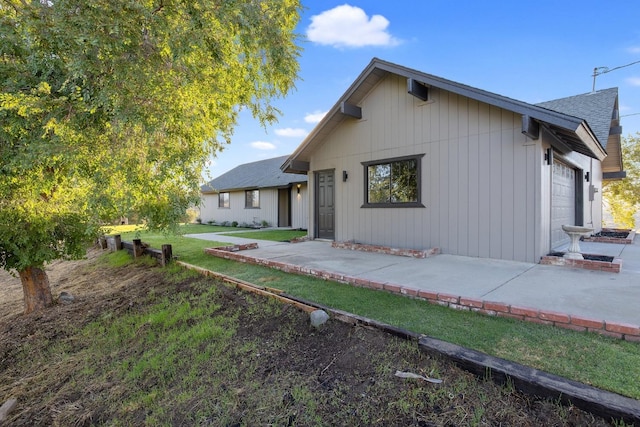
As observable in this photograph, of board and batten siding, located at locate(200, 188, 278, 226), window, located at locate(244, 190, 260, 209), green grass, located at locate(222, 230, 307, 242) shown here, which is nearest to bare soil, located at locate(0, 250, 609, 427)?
green grass, located at locate(222, 230, 307, 242)

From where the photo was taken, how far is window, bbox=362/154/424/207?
735 centimetres

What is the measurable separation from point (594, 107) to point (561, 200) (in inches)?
169

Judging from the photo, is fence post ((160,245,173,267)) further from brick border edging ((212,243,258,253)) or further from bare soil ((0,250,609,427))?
bare soil ((0,250,609,427))

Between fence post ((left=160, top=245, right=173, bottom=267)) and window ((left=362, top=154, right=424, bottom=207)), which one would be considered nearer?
fence post ((left=160, top=245, right=173, bottom=267))

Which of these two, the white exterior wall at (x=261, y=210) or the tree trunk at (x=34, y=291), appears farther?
the white exterior wall at (x=261, y=210)

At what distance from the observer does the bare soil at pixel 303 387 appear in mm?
2078

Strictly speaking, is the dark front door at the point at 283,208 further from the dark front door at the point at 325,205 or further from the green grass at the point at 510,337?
the green grass at the point at 510,337

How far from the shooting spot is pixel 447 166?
22.1ft

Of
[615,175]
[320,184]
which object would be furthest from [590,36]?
[320,184]

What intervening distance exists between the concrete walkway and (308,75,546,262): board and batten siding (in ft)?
1.79

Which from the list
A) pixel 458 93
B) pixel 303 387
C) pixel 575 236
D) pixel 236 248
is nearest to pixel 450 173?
pixel 458 93

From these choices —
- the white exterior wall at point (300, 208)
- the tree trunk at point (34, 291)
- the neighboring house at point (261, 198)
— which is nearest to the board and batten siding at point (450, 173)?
the neighboring house at point (261, 198)

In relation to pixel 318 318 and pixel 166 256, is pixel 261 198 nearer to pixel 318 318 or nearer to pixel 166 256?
pixel 166 256

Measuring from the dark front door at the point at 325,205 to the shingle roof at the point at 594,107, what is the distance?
6017 millimetres
